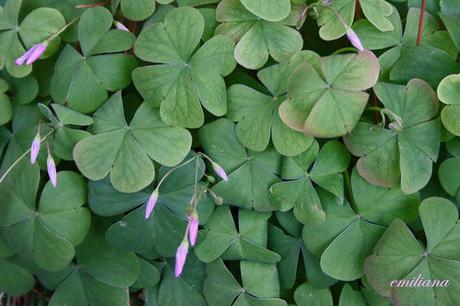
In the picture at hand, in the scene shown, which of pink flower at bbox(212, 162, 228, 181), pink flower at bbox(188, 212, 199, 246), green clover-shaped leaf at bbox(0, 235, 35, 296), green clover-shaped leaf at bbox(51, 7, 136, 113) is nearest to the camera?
pink flower at bbox(188, 212, 199, 246)

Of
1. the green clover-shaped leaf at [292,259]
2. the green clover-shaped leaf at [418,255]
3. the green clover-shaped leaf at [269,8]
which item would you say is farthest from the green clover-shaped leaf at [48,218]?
the green clover-shaped leaf at [418,255]

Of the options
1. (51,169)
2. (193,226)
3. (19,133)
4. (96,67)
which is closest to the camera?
(193,226)

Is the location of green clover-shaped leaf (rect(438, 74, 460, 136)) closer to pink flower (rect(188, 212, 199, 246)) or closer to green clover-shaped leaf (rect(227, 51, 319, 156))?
green clover-shaped leaf (rect(227, 51, 319, 156))

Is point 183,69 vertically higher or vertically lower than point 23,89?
higher

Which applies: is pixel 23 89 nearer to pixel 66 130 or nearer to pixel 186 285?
pixel 66 130

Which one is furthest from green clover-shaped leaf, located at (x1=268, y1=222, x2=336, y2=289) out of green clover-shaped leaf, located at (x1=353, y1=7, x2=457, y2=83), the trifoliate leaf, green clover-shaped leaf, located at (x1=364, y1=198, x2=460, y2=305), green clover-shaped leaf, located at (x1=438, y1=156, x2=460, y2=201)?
the trifoliate leaf

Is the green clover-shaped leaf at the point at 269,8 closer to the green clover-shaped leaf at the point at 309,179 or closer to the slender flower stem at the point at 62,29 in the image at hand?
the green clover-shaped leaf at the point at 309,179

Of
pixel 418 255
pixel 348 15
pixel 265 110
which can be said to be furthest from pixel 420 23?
pixel 418 255
